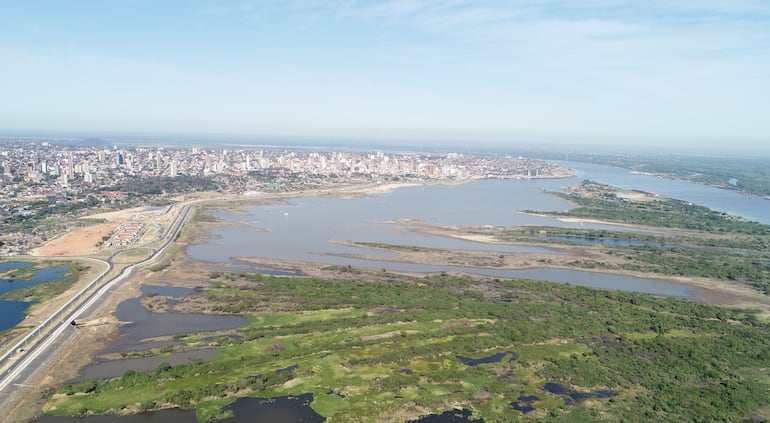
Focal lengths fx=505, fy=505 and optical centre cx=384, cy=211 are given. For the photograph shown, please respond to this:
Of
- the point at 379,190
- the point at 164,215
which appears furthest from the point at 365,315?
the point at 379,190

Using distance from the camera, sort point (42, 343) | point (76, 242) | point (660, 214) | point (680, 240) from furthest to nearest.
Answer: point (660, 214) < point (680, 240) < point (76, 242) < point (42, 343)

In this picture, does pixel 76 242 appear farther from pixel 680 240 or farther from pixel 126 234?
pixel 680 240

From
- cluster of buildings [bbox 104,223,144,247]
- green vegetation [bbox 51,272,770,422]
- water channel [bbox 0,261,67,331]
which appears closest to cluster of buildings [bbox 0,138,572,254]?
cluster of buildings [bbox 104,223,144,247]

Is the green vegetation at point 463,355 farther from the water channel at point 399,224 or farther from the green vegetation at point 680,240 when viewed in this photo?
the green vegetation at point 680,240

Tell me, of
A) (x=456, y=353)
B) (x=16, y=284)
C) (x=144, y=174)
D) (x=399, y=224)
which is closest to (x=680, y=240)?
(x=399, y=224)

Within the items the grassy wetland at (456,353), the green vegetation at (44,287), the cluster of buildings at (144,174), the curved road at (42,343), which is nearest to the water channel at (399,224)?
the grassy wetland at (456,353)

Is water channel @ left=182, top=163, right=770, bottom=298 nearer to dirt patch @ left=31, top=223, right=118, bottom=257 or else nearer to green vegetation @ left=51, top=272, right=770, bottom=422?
green vegetation @ left=51, top=272, right=770, bottom=422
